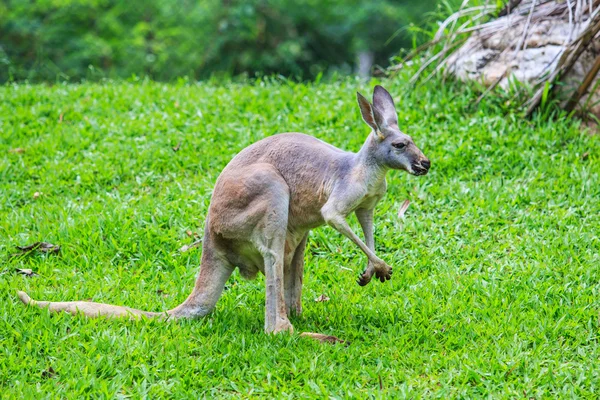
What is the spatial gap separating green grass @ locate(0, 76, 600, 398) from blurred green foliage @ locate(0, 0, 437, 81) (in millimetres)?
6590

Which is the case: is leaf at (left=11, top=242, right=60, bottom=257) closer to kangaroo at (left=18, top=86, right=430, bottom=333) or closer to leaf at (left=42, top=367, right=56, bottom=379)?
kangaroo at (left=18, top=86, right=430, bottom=333)

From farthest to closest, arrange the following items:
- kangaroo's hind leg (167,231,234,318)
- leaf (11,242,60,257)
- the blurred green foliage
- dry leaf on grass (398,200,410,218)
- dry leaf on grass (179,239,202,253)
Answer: the blurred green foliage → dry leaf on grass (398,200,410,218) → dry leaf on grass (179,239,202,253) → leaf (11,242,60,257) → kangaroo's hind leg (167,231,234,318)

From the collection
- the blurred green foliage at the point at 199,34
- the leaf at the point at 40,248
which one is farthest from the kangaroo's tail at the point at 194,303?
the blurred green foliage at the point at 199,34

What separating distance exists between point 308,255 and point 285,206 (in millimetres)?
1460

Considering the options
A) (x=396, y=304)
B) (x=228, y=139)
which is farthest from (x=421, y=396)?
(x=228, y=139)

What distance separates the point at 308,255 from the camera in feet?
18.5

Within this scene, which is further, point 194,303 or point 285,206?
point 194,303

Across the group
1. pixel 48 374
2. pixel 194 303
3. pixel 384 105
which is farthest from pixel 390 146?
pixel 48 374

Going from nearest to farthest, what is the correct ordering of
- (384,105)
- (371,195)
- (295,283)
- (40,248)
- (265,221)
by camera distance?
(265,221), (371,195), (384,105), (295,283), (40,248)

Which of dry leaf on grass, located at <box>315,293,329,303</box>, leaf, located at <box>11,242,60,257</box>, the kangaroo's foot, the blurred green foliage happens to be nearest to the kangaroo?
the kangaroo's foot

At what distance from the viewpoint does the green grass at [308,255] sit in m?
3.92

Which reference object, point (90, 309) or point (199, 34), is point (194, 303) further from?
point (199, 34)

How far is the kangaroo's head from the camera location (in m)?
4.12

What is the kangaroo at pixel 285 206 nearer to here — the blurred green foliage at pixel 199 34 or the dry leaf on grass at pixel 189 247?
the dry leaf on grass at pixel 189 247
